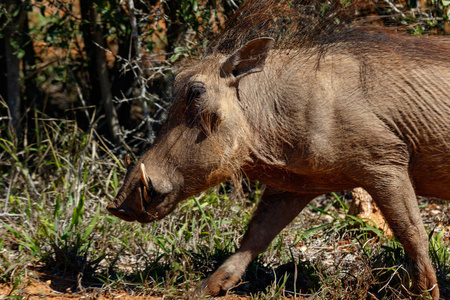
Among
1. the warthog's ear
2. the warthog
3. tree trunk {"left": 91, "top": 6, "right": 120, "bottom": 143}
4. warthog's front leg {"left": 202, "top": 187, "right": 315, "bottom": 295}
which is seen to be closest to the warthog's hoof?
warthog's front leg {"left": 202, "top": 187, "right": 315, "bottom": 295}

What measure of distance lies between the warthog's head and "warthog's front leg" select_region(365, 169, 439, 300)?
73cm

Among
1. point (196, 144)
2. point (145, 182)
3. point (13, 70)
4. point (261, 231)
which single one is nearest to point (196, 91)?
point (196, 144)

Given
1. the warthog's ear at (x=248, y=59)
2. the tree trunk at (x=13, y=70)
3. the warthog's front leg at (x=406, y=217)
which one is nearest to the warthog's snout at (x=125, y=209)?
the warthog's ear at (x=248, y=59)

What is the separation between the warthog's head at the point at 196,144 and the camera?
329cm

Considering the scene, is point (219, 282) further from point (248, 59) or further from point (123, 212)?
point (248, 59)

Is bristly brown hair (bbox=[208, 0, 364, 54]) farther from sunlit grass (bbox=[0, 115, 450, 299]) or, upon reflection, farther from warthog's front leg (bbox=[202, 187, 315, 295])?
sunlit grass (bbox=[0, 115, 450, 299])

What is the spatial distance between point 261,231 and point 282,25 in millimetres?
1222

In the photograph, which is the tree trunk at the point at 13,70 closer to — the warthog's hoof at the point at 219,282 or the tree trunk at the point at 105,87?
the tree trunk at the point at 105,87

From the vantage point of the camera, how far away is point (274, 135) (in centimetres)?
333

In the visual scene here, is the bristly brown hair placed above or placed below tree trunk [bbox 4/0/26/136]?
above

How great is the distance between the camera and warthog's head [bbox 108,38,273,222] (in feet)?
10.8

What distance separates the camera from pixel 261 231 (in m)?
3.77

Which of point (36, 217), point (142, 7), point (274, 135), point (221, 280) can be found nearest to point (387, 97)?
point (274, 135)

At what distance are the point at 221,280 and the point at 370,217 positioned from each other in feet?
5.19
